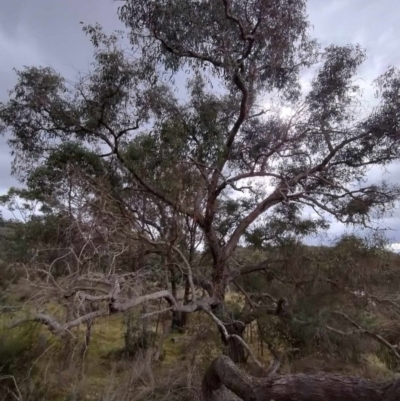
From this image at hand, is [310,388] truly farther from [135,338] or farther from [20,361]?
[135,338]

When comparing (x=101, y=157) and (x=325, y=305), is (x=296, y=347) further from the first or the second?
(x=101, y=157)

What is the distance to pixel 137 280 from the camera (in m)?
6.29

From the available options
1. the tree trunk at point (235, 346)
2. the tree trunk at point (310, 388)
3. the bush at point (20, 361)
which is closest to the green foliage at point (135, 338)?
the tree trunk at point (235, 346)

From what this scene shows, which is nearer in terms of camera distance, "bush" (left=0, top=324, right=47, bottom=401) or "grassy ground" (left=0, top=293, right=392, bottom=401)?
"bush" (left=0, top=324, right=47, bottom=401)

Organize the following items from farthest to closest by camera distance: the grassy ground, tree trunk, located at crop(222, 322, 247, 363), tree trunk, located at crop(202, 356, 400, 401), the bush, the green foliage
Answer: the green foliage < tree trunk, located at crop(222, 322, 247, 363) < the grassy ground < the bush < tree trunk, located at crop(202, 356, 400, 401)

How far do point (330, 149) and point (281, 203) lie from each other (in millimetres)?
1597

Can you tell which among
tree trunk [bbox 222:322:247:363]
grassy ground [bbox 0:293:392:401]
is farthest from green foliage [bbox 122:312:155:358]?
tree trunk [bbox 222:322:247:363]

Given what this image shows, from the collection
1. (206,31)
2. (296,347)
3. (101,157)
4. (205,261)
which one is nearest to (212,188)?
(205,261)

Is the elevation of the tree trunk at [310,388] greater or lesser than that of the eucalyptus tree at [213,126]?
lesser

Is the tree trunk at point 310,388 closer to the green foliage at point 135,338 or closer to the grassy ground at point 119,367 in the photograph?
the grassy ground at point 119,367

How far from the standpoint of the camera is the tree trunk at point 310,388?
10.2 ft

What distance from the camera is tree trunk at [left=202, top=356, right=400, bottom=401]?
311cm

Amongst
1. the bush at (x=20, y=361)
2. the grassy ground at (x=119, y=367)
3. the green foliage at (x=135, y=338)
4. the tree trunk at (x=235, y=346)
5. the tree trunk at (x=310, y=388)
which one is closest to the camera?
the tree trunk at (x=310, y=388)

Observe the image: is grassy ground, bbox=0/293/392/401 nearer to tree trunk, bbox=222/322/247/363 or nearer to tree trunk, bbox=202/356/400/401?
tree trunk, bbox=222/322/247/363
